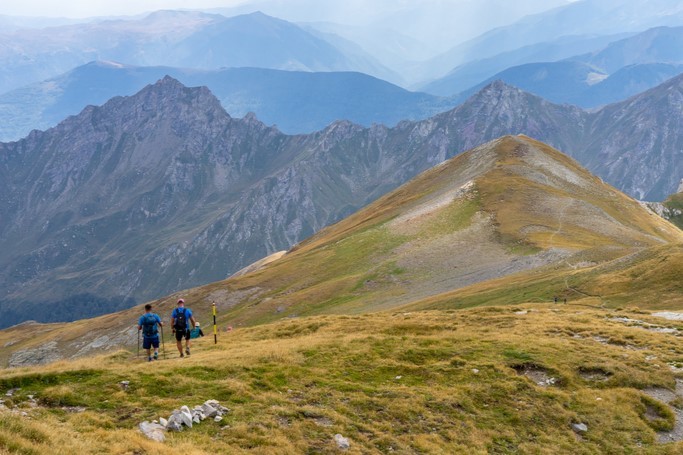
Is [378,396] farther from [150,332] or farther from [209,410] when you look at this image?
[150,332]

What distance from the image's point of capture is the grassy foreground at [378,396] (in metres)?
17.4

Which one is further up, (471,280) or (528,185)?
(528,185)

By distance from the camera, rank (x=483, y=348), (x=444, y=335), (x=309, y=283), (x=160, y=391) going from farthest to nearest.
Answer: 1. (x=309, y=283)
2. (x=444, y=335)
3. (x=483, y=348)
4. (x=160, y=391)

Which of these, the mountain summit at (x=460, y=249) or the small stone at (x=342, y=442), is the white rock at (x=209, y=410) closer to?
the small stone at (x=342, y=442)

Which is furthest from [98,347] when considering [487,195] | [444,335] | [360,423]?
[360,423]

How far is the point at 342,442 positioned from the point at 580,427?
10390mm

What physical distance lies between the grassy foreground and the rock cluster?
0.33m

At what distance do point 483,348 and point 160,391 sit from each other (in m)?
17.4

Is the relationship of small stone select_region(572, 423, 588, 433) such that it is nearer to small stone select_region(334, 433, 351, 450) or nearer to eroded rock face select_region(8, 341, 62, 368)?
small stone select_region(334, 433, 351, 450)

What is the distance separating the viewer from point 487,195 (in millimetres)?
116125

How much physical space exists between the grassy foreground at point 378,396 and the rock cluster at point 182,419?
1.10ft

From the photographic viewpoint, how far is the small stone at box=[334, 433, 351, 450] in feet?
58.5

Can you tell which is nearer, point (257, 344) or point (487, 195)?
point (257, 344)

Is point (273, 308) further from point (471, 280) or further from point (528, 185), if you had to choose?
point (528, 185)
